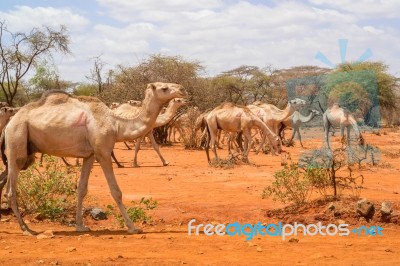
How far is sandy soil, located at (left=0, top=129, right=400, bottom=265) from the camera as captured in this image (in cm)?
707

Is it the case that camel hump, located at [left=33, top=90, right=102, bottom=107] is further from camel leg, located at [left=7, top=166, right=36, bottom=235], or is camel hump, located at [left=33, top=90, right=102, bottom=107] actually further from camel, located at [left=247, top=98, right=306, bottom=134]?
camel, located at [left=247, top=98, right=306, bottom=134]

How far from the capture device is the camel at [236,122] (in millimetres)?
20422

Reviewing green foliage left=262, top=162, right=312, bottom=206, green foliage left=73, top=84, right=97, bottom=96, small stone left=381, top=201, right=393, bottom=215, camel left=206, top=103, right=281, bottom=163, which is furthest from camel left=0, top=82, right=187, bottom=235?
green foliage left=73, top=84, right=97, bottom=96

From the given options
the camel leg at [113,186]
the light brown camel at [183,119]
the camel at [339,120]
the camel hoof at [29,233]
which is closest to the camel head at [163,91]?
the camel leg at [113,186]

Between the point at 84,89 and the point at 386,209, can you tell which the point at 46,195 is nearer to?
the point at 386,209

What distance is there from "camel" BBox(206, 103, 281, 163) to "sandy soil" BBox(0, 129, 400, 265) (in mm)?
5092

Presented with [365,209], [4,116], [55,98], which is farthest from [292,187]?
[4,116]

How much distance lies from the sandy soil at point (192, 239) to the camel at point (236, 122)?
5.09m

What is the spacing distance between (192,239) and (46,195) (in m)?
3.15

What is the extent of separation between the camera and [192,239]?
8.44 m

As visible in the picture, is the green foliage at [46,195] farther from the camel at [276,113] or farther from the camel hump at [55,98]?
the camel at [276,113]

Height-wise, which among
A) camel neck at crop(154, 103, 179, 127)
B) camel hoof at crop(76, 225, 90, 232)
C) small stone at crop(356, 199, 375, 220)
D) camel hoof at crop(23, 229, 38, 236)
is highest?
camel neck at crop(154, 103, 179, 127)

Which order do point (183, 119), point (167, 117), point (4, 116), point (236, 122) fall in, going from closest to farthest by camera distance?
point (4, 116) < point (167, 117) < point (236, 122) < point (183, 119)

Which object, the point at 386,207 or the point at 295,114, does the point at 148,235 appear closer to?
the point at 386,207
